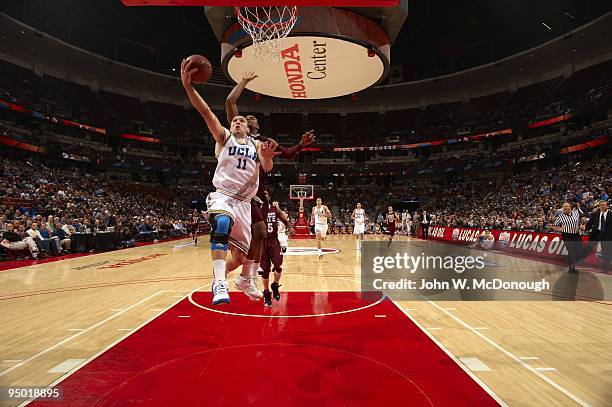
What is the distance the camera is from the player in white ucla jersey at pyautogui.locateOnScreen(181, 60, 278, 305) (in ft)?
11.5

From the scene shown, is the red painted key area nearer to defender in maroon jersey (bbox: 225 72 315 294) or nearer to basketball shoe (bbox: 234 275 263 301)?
basketball shoe (bbox: 234 275 263 301)

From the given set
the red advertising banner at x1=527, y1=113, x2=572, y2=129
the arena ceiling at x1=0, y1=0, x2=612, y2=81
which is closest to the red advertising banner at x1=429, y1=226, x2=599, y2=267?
the arena ceiling at x1=0, y1=0, x2=612, y2=81

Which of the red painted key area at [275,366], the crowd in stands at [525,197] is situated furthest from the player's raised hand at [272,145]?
the crowd in stands at [525,197]

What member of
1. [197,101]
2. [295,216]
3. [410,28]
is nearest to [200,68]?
[197,101]

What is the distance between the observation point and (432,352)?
4.05 meters

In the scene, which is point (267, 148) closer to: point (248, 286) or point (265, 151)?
point (265, 151)

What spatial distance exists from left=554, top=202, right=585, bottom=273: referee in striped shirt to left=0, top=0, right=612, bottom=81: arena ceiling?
1885cm

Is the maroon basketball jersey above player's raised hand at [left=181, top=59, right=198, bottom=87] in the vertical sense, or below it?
below

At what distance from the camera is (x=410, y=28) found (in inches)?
1112

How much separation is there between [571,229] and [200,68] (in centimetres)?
1007

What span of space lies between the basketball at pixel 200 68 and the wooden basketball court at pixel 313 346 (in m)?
2.81

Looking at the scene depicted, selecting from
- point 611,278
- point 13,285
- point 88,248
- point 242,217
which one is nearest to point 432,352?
point 242,217

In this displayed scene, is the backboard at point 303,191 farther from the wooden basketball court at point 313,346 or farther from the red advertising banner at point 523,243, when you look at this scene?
the wooden basketball court at point 313,346

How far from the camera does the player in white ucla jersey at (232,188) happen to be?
11.5 feet
